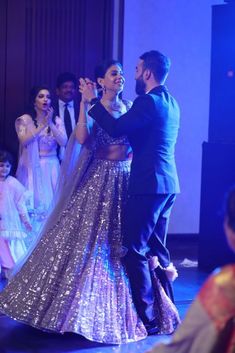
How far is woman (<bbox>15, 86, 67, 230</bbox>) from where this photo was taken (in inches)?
212

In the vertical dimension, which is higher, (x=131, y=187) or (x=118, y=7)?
(x=118, y=7)

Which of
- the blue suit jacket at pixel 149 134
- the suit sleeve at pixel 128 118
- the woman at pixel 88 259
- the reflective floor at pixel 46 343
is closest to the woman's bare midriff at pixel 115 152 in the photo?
the woman at pixel 88 259

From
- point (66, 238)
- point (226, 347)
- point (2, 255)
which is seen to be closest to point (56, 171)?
point (2, 255)

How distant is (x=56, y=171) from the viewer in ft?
17.9

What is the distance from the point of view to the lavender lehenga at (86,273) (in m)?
3.64

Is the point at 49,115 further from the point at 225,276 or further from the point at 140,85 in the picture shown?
the point at 225,276

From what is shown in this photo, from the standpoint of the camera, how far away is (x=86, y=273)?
3.70 meters

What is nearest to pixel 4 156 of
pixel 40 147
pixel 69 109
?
pixel 40 147

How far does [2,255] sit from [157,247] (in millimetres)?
1675

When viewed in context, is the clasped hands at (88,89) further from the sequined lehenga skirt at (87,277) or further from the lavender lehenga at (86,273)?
the sequined lehenga skirt at (87,277)

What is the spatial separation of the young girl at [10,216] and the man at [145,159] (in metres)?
1.54

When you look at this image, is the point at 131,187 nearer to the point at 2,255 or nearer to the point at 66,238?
the point at 66,238

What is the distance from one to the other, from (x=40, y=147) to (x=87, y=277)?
1.96 metres

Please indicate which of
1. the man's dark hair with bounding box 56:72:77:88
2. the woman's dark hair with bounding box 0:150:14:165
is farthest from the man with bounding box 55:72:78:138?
the woman's dark hair with bounding box 0:150:14:165
